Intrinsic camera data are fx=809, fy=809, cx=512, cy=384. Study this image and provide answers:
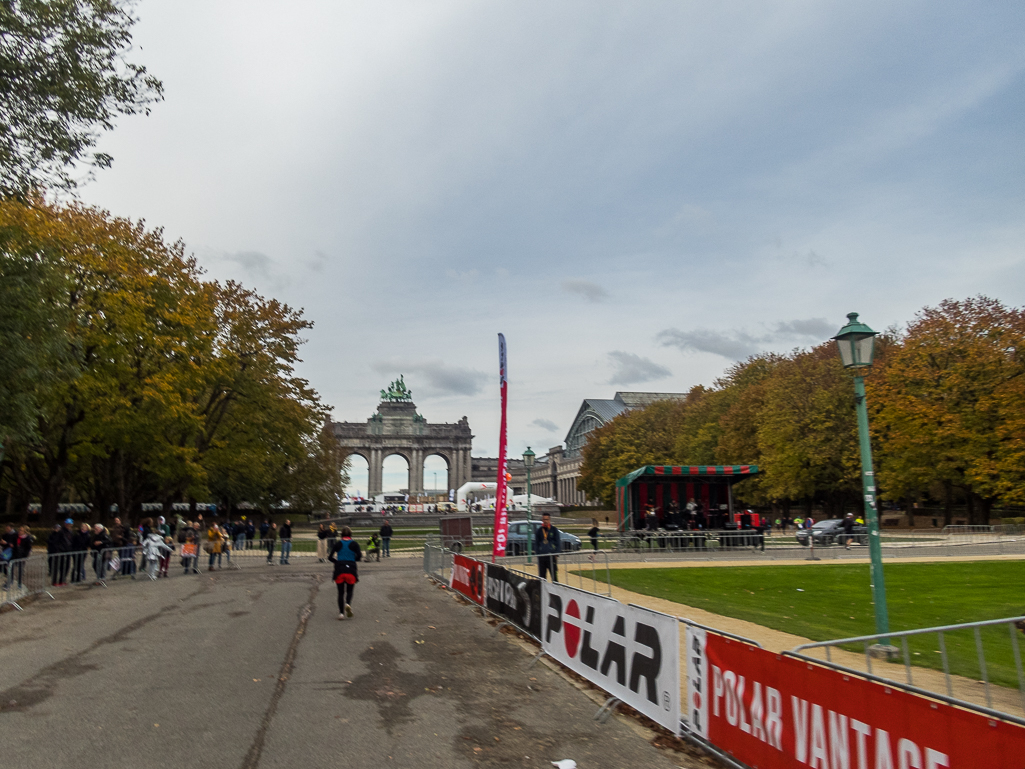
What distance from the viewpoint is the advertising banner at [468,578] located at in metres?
16.5

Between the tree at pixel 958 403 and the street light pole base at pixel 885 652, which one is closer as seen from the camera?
the street light pole base at pixel 885 652

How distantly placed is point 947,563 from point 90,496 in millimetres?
49176

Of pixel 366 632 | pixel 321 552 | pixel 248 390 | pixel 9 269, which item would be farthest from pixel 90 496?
pixel 366 632

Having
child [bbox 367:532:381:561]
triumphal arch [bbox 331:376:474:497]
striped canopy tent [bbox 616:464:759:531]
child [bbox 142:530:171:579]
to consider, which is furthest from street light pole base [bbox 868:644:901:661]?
triumphal arch [bbox 331:376:474:497]

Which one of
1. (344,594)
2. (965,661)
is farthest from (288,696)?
(344,594)

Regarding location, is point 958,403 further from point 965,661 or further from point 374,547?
point 965,661

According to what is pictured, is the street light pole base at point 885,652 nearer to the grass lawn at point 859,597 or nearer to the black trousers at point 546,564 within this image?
the grass lawn at point 859,597

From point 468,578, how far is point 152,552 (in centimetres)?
1205

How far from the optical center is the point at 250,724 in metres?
7.46

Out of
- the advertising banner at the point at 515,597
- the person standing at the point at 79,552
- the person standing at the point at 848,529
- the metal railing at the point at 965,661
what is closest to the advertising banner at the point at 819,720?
the metal railing at the point at 965,661

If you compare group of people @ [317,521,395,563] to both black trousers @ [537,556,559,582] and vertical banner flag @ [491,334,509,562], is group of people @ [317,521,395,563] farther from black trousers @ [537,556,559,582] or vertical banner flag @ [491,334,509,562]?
black trousers @ [537,556,559,582]

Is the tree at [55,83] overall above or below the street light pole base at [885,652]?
above

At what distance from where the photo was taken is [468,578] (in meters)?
18.0

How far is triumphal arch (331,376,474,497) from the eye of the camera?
15088cm
